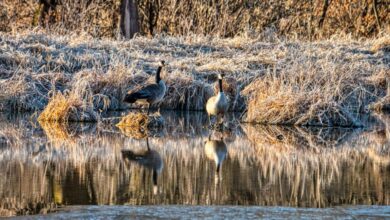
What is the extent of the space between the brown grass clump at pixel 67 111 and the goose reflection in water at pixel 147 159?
372cm

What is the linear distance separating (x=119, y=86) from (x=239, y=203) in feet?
32.9

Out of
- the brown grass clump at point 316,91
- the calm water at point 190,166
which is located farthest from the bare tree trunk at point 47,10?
the calm water at point 190,166

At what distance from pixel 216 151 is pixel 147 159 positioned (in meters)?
1.19

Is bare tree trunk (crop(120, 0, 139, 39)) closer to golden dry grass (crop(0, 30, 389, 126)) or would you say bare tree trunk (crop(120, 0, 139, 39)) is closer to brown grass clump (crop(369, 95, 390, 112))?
golden dry grass (crop(0, 30, 389, 126))

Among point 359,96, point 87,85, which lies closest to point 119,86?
point 87,85

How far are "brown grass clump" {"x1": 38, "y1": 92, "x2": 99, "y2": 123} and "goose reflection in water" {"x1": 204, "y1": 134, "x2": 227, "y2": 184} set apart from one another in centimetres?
311

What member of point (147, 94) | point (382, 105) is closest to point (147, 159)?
point (147, 94)

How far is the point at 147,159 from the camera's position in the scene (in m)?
11.8

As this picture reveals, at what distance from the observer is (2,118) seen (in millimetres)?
16719

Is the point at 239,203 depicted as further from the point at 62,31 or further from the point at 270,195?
the point at 62,31

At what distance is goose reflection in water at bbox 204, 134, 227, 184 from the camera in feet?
37.5

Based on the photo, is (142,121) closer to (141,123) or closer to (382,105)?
(141,123)

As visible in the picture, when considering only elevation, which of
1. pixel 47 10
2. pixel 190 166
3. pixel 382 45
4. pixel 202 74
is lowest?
pixel 190 166

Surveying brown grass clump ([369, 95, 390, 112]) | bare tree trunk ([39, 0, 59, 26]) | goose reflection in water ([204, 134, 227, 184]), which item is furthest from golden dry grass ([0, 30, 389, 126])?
bare tree trunk ([39, 0, 59, 26])
